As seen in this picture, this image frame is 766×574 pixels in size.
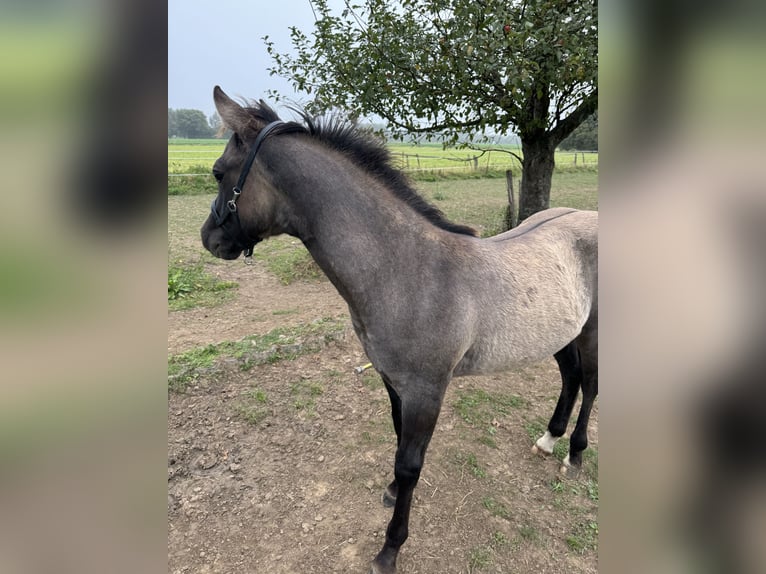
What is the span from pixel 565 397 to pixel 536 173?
4643 mm

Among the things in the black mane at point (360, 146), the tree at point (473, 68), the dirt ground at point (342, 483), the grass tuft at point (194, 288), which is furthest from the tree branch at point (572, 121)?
the grass tuft at point (194, 288)

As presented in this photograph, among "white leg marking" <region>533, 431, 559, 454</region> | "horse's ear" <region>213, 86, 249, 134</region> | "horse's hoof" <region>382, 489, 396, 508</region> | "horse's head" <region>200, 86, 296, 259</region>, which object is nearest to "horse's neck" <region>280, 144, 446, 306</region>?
"horse's head" <region>200, 86, 296, 259</region>

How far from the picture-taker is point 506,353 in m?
2.29

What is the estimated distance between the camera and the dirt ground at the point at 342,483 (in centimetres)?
232

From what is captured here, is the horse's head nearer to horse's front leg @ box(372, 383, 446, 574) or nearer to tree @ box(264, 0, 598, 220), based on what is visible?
horse's front leg @ box(372, 383, 446, 574)

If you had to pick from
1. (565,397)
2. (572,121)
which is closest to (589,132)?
(572,121)

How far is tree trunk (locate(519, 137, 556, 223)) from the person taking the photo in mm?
6625

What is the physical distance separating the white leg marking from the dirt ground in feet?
0.22

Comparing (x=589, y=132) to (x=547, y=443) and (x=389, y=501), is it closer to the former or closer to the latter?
(x=547, y=443)

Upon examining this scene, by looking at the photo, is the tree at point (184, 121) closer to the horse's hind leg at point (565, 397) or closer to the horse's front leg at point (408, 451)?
the horse's front leg at point (408, 451)

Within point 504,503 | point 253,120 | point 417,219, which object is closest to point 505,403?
point 504,503

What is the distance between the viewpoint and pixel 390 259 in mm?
1975
